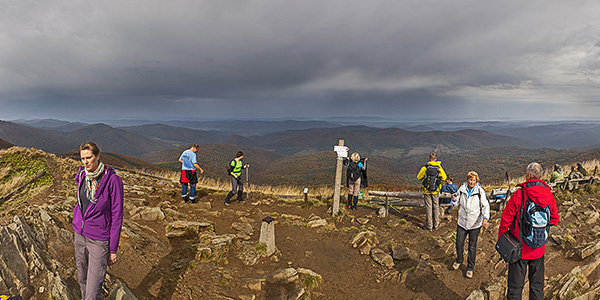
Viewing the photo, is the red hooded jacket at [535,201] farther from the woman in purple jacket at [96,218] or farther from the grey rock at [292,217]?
the grey rock at [292,217]

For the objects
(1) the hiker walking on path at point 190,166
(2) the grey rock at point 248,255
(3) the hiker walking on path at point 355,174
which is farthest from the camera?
(3) the hiker walking on path at point 355,174

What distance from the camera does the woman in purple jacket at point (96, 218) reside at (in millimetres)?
3186

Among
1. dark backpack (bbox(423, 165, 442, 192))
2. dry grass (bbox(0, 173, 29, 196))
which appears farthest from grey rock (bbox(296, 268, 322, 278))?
dry grass (bbox(0, 173, 29, 196))

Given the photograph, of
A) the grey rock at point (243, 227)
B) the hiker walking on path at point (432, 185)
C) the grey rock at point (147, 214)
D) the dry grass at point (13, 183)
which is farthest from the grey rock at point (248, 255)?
the dry grass at point (13, 183)

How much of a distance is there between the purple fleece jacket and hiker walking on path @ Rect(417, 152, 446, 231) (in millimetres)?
7524

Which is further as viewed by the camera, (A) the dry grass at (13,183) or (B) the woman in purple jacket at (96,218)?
(A) the dry grass at (13,183)

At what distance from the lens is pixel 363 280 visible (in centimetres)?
609

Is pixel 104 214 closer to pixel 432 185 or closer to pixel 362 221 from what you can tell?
pixel 432 185

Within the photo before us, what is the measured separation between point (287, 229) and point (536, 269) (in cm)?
641

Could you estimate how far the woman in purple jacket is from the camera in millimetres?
3186

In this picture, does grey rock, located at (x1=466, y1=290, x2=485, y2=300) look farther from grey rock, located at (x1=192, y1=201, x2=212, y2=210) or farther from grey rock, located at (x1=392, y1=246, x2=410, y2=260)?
grey rock, located at (x1=192, y1=201, x2=212, y2=210)

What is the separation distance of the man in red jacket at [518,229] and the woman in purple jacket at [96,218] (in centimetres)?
557

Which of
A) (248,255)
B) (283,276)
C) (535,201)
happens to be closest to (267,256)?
(248,255)

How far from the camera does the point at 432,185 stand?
7809 millimetres
